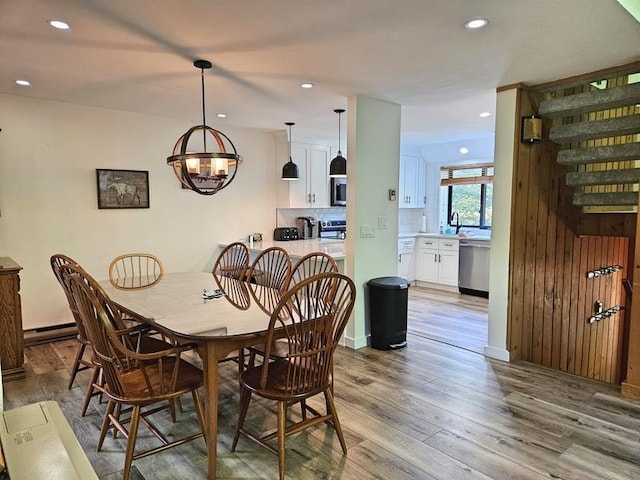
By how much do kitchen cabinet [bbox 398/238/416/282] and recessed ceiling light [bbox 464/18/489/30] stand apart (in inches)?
182

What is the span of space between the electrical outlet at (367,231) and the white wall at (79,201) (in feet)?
7.45

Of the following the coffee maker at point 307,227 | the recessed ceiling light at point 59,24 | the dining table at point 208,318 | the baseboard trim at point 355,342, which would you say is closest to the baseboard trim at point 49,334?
the dining table at point 208,318

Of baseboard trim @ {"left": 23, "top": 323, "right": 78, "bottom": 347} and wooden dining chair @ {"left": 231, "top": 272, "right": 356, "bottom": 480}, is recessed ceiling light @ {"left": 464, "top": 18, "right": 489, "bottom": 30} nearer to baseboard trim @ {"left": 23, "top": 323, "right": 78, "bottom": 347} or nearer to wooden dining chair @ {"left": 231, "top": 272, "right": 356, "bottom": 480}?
wooden dining chair @ {"left": 231, "top": 272, "right": 356, "bottom": 480}

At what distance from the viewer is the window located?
266 inches

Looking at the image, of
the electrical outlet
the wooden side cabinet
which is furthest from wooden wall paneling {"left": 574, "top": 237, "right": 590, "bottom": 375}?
the wooden side cabinet

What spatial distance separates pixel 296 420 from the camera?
2656 mm

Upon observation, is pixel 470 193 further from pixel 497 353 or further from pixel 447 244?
pixel 497 353

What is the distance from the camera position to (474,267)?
6.18 metres

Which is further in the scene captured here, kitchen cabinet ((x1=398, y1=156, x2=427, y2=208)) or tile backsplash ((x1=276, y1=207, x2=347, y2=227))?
kitchen cabinet ((x1=398, y1=156, x2=427, y2=208))

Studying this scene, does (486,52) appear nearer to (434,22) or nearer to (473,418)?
(434,22)

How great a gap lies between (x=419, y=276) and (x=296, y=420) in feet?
15.5

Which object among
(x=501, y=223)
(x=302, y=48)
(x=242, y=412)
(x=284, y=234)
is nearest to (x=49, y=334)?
(x=242, y=412)

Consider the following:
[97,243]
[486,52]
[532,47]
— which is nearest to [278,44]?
[486,52]

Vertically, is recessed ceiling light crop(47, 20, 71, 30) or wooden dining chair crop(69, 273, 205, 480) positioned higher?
recessed ceiling light crop(47, 20, 71, 30)
